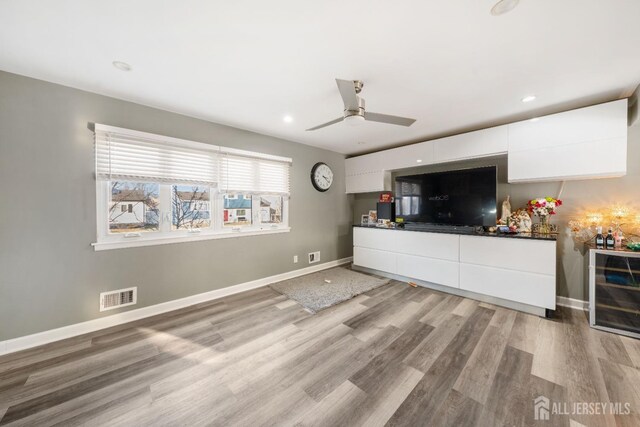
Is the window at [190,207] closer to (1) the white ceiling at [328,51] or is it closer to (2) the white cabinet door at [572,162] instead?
(1) the white ceiling at [328,51]

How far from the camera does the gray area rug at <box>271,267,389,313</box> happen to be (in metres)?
2.99

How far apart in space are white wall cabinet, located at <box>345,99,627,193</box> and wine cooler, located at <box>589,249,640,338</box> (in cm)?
A: 89

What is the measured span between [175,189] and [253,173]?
1.07 m

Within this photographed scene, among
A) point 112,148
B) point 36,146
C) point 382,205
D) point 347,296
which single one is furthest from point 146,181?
point 382,205

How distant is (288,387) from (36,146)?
303 cm

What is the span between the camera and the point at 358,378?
168cm

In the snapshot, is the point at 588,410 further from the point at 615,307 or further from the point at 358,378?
the point at 615,307

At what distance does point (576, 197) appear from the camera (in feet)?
9.05

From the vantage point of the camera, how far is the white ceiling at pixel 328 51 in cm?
136

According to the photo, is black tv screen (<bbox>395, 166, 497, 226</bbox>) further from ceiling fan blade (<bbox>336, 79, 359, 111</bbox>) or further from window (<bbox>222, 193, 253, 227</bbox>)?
window (<bbox>222, 193, 253, 227</bbox>)

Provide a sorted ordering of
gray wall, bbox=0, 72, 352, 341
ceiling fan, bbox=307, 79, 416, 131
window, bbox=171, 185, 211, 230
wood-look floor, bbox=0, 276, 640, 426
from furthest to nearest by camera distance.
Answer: window, bbox=171, 185, 211, 230, gray wall, bbox=0, 72, 352, 341, ceiling fan, bbox=307, 79, 416, 131, wood-look floor, bbox=0, 276, 640, 426

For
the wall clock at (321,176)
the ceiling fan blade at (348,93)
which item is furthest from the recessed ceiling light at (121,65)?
the wall clock at (321,176)

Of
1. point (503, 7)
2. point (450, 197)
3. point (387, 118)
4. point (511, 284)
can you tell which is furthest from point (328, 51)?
point (511, 284)

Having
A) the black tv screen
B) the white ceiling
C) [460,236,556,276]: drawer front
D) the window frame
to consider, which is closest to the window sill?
the window frame
